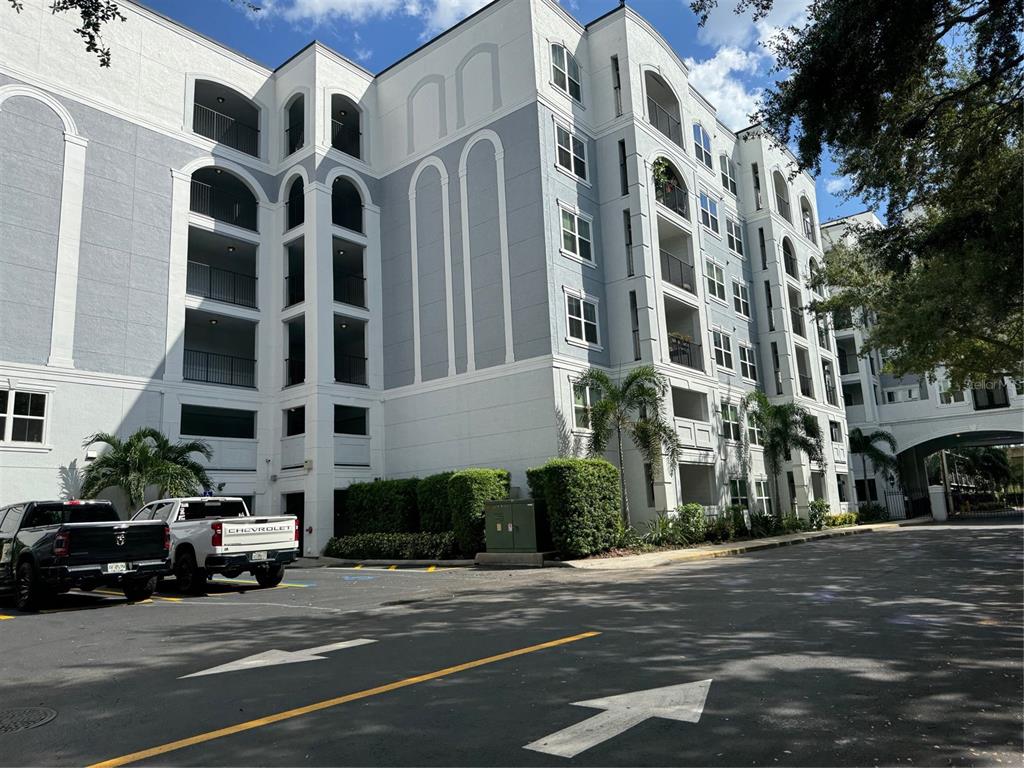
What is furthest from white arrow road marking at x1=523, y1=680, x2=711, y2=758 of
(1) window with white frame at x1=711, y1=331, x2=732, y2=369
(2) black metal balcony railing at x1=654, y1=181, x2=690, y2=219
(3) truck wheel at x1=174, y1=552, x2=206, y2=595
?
(1) window with white frame at x1=711, y1=331, x2=732, y2=369

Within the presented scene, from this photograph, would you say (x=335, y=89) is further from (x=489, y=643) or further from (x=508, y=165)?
(x=489, y=643)

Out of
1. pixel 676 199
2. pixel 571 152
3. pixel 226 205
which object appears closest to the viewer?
pixel 571 152

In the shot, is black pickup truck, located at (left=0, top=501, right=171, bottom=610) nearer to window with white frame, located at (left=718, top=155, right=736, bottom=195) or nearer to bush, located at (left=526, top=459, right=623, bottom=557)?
bush, located at (left=526, top=459, right=623, bottom=557)

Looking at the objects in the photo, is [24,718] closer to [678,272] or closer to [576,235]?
[576,235]

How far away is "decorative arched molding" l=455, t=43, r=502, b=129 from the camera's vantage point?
26.8 m

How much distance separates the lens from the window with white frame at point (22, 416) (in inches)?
822

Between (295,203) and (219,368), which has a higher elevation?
(295,203)

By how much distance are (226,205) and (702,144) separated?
71.6 feet

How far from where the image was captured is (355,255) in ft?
99.2

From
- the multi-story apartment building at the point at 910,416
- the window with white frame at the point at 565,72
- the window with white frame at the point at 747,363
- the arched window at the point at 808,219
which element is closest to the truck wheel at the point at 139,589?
the window with white frame at the point at 565,72

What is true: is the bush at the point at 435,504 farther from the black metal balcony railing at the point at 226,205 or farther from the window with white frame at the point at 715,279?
the window with white frame at the point at 715,279

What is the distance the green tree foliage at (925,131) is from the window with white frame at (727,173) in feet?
67.3

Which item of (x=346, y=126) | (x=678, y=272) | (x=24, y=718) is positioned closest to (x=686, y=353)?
(x=678, y=272)

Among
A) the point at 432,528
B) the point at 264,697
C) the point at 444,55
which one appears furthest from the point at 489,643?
the point at 444,55
